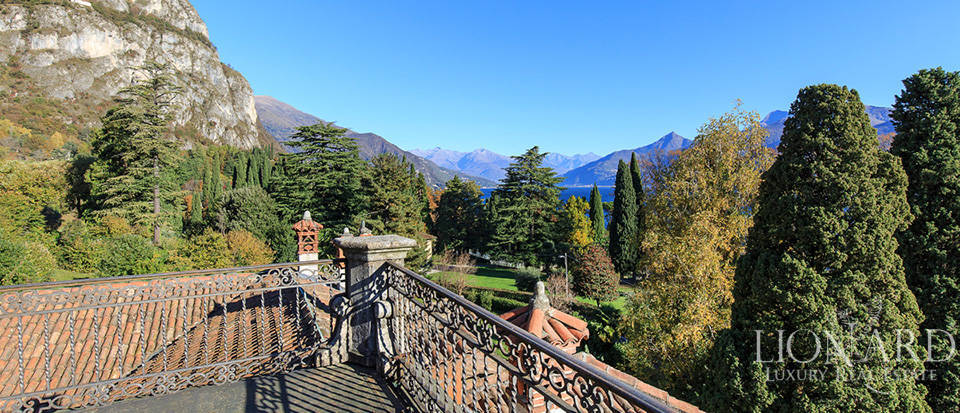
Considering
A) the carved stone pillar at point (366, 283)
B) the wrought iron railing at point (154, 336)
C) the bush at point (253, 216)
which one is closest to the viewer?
the wrought iron railing at point (154, 336)

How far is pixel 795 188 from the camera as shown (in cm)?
556

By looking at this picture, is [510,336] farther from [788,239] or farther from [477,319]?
[788,239]

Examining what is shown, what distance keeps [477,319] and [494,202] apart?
30.9m

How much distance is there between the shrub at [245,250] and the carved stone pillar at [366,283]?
15972 millimetres

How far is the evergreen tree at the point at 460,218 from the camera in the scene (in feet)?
118

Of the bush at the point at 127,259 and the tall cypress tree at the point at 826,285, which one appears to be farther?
the bush at the point at 127,259

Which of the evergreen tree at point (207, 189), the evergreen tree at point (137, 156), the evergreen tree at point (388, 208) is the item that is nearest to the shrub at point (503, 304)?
the evergreen tree at point (388, 208)

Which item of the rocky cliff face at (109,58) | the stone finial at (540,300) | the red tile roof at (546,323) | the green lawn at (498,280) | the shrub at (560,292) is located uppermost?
the rocky cliff face at (109,58)

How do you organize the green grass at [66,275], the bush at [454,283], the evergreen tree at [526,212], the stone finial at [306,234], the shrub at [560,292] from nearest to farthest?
1. the stone finial at [306,234]
2. the green grass at [66,275]
3. the shrub at [560,292]
4. the bush at [454,283]
5. the evergreen tree at [526,212]

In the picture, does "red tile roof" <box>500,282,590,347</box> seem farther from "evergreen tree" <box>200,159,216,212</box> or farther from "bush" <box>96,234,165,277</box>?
"evergreen tree" <box>200,159,216,212</box>

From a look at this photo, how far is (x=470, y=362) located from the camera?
9.51ft

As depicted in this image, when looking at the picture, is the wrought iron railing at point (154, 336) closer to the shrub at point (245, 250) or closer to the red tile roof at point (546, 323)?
the red tile roof at point (546, 323)

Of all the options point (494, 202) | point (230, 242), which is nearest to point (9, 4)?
point (230, 242)

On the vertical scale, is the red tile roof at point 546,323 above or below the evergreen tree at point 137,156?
below
